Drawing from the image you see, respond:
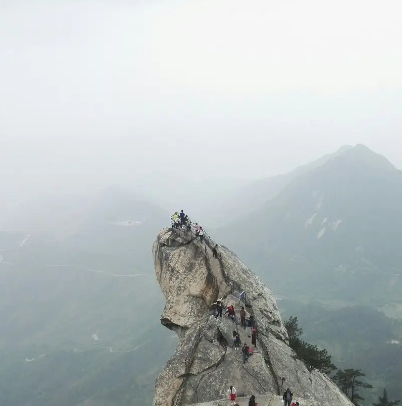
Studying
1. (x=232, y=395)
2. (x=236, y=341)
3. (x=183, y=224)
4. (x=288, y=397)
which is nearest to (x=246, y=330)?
(x=236, y=341)

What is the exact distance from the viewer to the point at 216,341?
3688 cm

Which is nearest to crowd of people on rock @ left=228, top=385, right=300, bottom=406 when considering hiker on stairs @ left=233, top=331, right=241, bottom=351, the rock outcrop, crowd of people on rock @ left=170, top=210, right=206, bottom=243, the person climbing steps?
the rock outcrop

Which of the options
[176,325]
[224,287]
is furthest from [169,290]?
[224,287]

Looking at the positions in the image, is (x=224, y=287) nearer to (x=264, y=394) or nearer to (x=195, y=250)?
(x=195, y=250)

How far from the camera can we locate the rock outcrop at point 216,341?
3294cm

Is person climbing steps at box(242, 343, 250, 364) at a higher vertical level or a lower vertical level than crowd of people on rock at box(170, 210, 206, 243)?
lower

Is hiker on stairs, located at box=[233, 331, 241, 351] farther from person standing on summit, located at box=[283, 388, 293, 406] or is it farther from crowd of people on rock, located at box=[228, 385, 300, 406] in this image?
person standing on summit, located at box=[283, 388, 293, 406]

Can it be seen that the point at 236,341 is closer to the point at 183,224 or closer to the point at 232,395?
the point at 232,395

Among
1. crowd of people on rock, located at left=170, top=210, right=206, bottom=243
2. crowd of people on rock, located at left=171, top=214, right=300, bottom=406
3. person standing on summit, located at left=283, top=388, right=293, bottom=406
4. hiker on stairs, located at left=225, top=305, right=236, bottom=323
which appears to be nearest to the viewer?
person standing on summit, located at left=283, top=388, right=293, bottom=406

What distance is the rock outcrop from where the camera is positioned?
108 feet

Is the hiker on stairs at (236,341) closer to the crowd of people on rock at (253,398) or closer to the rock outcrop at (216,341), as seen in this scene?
the rock outcrop at (216,341)

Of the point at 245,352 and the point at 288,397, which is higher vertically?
the point at 245,352

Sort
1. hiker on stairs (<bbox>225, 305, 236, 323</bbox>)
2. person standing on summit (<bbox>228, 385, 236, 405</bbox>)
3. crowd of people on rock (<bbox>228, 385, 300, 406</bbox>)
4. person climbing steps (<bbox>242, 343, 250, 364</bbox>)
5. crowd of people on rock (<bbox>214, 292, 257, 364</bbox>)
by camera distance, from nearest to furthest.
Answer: crowd of people on rock (<bbox>228, 385, 300, 406</bbox>) < person standing on summit (<bbox>228, 385, 236, 405</bbox>) < person climbing steps (<bbox>242, 343, 250, 364</bbox>) < crowd of people on rock (<bbox>214, 292, 257, 364</bbox>) < hiker on stairs (<bbox>225, 305, 236, 323</bbox>)

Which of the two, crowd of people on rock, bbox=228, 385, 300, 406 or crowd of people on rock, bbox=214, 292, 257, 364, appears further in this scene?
crowd of people on rock, bbox=214, 292, 257, 364
